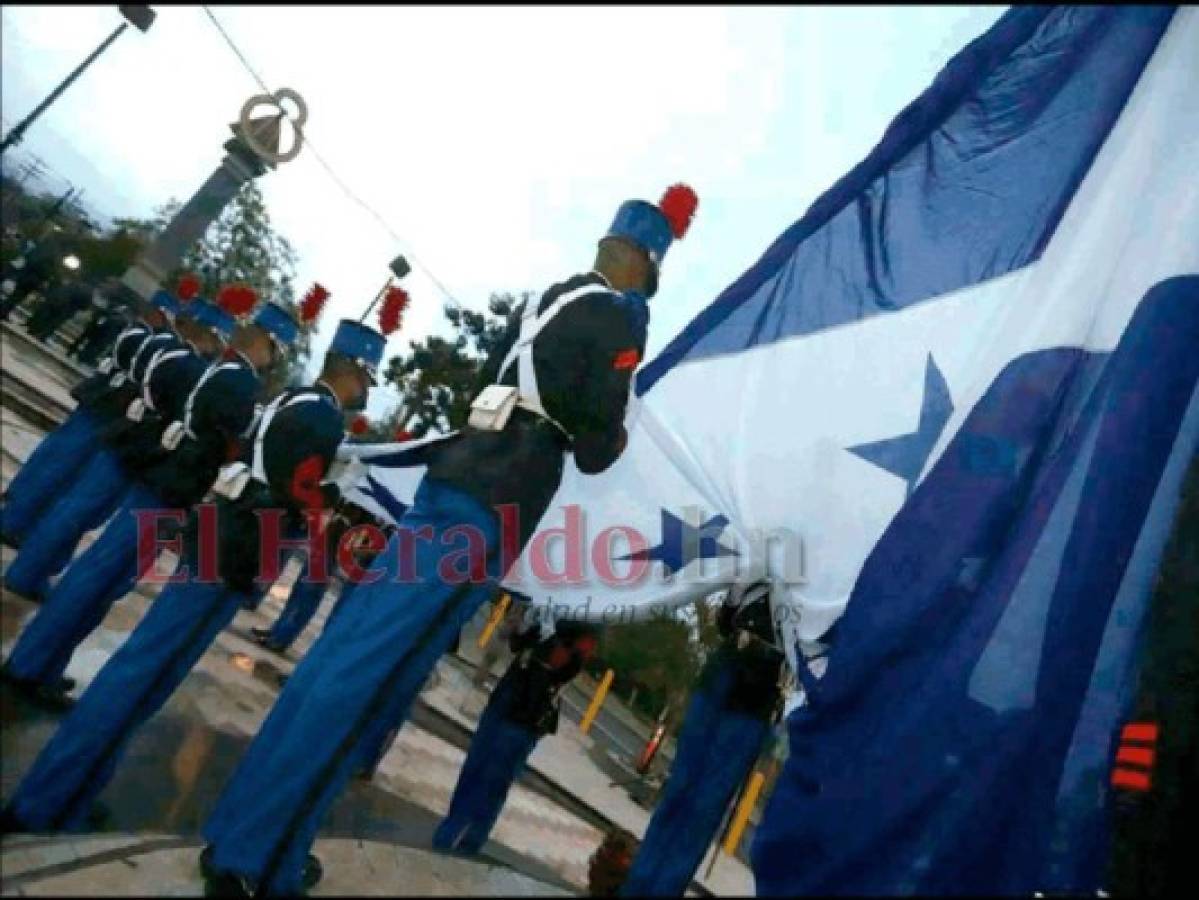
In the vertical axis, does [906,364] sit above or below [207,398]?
above

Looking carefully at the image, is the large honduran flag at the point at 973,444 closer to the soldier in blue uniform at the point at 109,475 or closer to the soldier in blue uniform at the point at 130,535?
the soldier in blue uniform at the point at 130,535

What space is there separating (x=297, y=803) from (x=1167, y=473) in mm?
2498

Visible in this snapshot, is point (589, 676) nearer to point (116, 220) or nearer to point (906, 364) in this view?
point (906, 364)

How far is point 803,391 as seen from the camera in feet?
9.70

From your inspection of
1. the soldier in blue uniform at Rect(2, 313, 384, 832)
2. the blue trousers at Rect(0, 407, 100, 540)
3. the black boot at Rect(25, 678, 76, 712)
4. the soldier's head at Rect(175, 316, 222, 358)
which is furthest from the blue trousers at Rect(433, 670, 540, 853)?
the blue trousers at Rect(0, 407, 100, 540)

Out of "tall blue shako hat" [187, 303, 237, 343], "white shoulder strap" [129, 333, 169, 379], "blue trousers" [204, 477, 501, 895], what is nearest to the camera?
"blue trousers" [204, 477, 501, 895]

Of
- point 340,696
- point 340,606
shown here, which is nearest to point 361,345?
point 340,606

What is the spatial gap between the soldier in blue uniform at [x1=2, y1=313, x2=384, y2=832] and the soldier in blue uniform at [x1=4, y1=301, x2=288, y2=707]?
10.0 inches

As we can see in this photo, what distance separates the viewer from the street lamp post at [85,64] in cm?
1410

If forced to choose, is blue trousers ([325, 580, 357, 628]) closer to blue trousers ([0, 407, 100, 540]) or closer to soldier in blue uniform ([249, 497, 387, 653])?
soldier in blue uniform ([249, 497, 387, 653])

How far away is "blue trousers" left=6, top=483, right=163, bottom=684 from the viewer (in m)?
3.68

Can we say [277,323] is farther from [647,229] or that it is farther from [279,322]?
[647,229]

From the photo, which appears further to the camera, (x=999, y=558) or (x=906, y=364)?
(x=906, y=364)

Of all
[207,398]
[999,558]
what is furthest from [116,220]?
[999,558]
